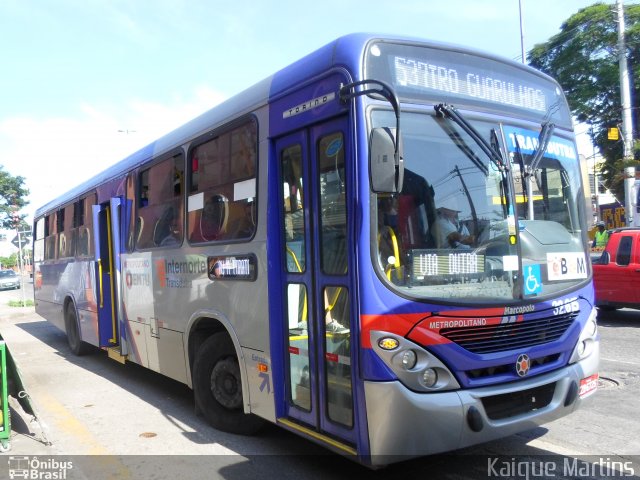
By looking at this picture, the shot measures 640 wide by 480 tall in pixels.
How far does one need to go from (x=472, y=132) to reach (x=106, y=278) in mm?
6125

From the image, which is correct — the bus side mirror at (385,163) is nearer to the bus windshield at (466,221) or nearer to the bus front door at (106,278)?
the bus windshield at (466,221)

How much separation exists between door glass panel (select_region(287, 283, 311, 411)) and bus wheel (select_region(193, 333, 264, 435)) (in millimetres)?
978

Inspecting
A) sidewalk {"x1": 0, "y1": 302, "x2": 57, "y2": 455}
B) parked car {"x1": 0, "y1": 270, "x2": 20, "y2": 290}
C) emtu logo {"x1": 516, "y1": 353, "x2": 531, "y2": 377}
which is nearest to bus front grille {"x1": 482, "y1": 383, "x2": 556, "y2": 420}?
emtu logo {"x1": 516, "y1": 353, "x2": 531, "y2": 377}

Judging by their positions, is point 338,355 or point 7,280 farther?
point 7,280

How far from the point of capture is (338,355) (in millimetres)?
3789

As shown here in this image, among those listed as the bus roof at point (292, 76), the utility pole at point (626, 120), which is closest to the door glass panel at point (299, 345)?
the bus roof at point (292, 76)

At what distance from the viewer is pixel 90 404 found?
673cm

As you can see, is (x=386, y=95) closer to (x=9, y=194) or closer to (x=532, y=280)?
(x=532, y=280)

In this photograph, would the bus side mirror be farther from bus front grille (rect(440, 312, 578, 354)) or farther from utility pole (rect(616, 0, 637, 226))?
utility pole (rect(616, 0, 637, 226))

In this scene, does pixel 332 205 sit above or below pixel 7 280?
above

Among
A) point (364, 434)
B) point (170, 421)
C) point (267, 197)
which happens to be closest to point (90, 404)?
point (170, 421)

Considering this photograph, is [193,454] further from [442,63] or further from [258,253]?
[442,63]

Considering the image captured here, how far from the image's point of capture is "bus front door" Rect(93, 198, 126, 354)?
795cm

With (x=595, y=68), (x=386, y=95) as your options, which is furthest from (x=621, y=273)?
(x=595, y=68)
